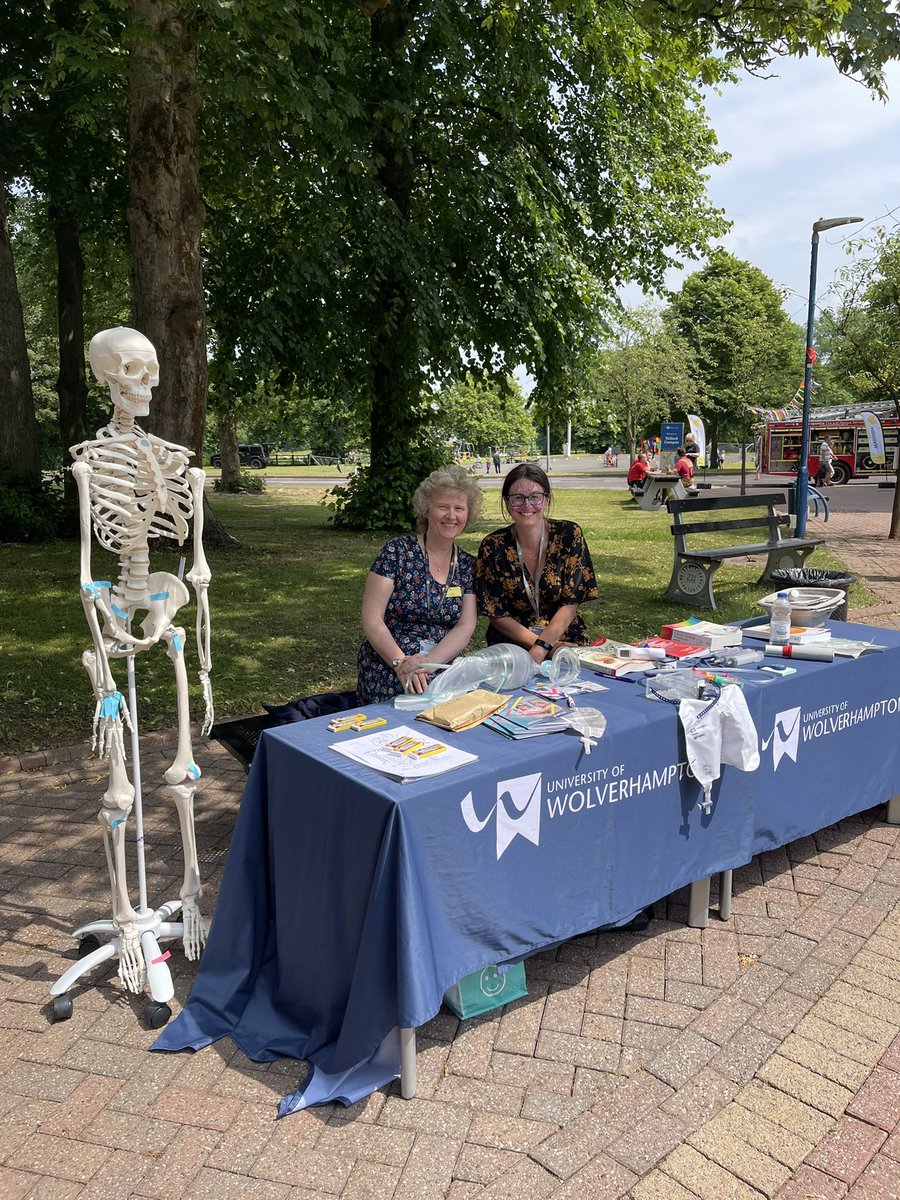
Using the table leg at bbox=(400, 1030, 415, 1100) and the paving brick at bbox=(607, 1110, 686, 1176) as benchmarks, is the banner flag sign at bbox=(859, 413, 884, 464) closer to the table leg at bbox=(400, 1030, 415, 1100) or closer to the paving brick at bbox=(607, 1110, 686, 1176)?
the paving brick at bbox=(607, 1110, 686, 1176)

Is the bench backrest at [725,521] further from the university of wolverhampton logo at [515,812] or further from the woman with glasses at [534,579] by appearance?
the university of wolverhampton logo at [515,812]

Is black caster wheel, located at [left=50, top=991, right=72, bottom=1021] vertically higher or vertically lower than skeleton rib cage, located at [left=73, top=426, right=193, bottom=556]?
lower

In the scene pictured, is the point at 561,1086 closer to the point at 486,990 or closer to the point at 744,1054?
the point at 486,990

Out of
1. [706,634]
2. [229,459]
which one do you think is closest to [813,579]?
[706,634]

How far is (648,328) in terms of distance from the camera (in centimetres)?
3819

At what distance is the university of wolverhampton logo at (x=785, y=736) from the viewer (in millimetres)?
3571

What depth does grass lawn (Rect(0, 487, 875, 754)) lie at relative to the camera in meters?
6.39

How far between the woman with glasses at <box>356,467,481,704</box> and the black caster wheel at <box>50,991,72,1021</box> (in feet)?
5.89

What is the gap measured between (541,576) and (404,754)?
6.61 feet

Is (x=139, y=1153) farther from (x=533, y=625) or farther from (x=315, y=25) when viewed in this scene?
(x=315, y=25)

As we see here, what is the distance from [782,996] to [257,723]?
8.94 ft

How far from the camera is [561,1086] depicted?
8.91ft

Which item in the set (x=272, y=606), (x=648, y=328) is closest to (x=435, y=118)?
(x=272, y=606)

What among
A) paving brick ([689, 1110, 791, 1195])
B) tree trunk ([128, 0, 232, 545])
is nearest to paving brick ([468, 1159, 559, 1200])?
paving brick ([689, 1110, 791, 1195])
